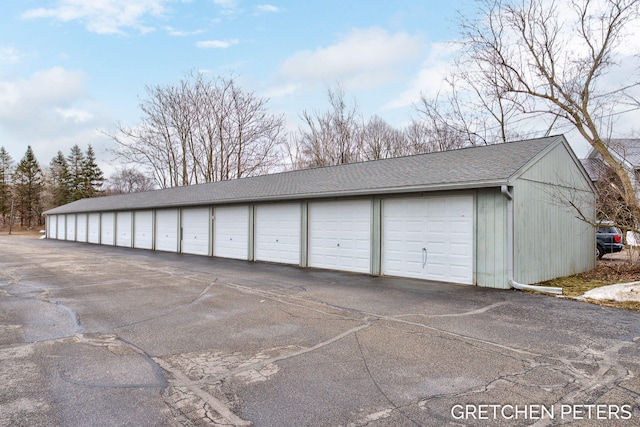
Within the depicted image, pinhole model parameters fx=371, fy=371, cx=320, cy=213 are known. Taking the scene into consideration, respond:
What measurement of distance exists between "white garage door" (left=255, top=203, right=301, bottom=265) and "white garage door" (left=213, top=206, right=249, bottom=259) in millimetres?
728

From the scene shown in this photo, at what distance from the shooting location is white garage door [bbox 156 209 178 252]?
18906 mm

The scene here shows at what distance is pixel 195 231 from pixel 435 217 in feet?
39.9

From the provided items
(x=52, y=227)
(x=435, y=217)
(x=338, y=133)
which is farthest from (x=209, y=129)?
(x=435, y=217)

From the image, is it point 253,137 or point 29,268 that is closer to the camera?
point 29,268

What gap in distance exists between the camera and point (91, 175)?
5441 cm

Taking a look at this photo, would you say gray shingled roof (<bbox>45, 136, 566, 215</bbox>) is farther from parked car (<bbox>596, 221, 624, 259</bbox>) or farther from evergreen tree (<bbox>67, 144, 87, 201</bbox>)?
evergreen tree (<bbox>67, 144, 87, 201</bbox>)

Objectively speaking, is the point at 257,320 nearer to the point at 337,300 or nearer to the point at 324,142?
the point at 337,300

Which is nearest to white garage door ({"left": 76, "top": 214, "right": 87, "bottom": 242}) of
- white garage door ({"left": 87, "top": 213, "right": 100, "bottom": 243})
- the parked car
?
white garage door ({"left": 87, "top": 213, "right": 100, "bottom": 243})

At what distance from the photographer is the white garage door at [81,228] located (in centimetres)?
2838

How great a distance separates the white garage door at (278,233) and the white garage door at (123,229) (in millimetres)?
12610

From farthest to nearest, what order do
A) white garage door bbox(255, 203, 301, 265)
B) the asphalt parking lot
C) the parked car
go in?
the parked car < white garage door bbox(255, 203, 301, 265) < the asphalt parking lot

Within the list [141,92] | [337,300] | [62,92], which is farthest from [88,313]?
[141,92]

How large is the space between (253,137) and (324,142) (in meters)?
6.41

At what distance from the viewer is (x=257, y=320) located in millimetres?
5570
